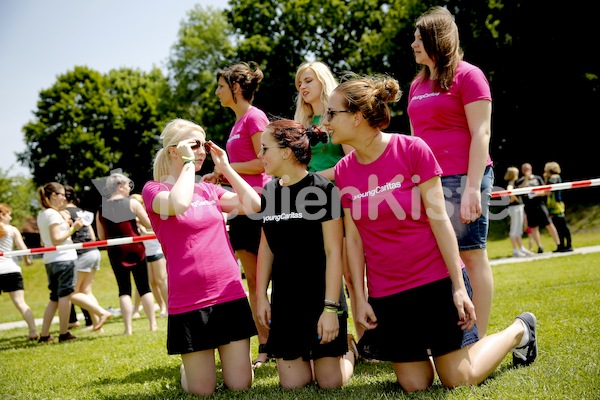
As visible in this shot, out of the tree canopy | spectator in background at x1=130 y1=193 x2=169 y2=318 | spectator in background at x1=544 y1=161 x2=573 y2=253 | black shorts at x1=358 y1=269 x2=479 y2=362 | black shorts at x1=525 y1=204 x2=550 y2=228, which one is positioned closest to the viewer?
black shorts at x1=358 y1=269 x2=479 y2=362

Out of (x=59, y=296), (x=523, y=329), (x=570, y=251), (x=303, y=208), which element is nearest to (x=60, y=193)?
(x=59, y=296)

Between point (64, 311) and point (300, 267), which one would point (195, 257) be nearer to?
point (300, 267)

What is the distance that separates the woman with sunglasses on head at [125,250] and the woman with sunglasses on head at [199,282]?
163 inches

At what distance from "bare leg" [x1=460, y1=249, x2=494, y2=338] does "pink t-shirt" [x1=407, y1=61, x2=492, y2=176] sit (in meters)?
0.59

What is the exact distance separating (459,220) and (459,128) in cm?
64

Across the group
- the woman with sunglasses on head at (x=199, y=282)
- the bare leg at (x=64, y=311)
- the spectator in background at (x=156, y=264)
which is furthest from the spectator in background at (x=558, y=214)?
the woman with sunglasses on head at (x=199, y=282)

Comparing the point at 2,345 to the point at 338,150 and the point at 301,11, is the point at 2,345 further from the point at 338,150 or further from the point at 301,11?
the point at 301,11

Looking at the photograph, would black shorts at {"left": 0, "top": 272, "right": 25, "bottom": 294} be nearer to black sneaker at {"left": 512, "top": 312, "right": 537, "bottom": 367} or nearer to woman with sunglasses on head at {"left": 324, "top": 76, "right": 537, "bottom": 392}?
woman with sunglasses on head at {"left": 324, "top": 76, "right": 537, "bottom": 392}

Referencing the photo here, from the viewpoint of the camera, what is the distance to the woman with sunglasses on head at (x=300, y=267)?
380cm

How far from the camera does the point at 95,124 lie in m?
42.9

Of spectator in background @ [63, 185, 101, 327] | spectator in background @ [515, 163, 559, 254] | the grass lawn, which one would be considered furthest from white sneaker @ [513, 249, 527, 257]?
spectator in background @ [63, 185, 101, 327]

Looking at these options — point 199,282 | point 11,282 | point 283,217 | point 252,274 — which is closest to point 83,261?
point 11,282

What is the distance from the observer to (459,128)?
399 cm

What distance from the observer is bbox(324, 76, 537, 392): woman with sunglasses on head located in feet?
11.2
